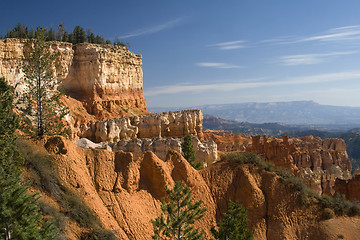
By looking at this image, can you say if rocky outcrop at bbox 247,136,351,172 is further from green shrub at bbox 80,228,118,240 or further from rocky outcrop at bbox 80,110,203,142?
green shrub at bbox 80,228,118,240

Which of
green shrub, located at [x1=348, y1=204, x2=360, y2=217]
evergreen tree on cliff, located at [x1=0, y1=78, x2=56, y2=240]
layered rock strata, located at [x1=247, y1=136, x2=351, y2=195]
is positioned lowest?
layered rock strata, located at [x1=247, y1=136, x2=351, y2=195]

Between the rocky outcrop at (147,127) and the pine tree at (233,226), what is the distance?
32670 millimetres

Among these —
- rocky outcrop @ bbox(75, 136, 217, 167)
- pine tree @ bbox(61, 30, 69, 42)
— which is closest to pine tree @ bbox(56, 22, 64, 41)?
pine tree @ bbox(61, 30, 69, 42)

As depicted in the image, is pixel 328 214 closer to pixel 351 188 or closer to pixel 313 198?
pixel 313 198

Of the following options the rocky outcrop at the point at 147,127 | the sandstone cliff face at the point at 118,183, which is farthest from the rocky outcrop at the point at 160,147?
the sandstone cliff face at the point at 118,183

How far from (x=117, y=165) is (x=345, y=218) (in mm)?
15520

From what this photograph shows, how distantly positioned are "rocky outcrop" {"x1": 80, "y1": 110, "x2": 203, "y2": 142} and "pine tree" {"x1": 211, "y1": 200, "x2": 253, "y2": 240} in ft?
107

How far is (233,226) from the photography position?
58.2 ft

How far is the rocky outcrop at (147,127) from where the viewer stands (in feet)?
159

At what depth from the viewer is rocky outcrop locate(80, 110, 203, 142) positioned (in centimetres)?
4856

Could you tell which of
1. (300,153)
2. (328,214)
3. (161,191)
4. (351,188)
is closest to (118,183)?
(161,191)

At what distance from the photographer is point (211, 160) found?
4334 cm

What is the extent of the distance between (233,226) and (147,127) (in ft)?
127

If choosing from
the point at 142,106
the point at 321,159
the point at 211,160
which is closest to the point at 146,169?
the point at 211,160
